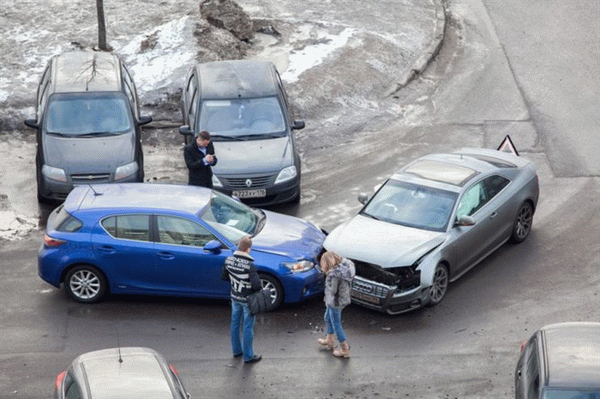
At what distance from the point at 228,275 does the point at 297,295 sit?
1.88 m

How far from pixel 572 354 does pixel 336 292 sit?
3555 mm

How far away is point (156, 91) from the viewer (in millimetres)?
24312

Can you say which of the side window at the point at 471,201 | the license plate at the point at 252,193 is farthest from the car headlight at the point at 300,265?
the license plate at the point at 252,193

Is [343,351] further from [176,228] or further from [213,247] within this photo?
[176,228]

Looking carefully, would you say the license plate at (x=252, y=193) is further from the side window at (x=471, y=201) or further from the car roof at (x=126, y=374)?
the car roof at (x=126, y=374)

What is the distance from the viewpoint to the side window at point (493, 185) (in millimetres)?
17906

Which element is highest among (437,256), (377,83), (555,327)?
(555,327)

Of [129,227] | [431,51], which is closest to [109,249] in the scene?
[129,227]

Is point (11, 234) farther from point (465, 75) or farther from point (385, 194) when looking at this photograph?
point (465, 75)

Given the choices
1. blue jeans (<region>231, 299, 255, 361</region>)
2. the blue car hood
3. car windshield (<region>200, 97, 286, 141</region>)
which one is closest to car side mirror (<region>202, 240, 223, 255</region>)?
the blue car hood

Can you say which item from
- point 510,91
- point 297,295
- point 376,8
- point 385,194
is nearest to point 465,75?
point 510,91

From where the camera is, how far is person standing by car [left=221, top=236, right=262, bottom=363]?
14453 mm

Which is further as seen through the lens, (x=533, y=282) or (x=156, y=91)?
(x=156, y=91)

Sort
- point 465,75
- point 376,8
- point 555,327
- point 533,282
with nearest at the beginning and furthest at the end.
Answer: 1. point 555,327
2. point 533,282
3. point 465,75
4. point 376,8
